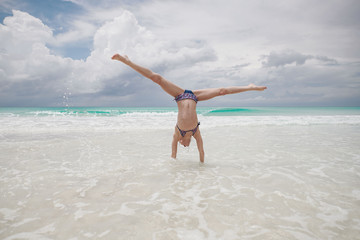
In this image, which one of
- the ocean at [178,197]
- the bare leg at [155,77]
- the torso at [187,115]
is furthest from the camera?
the torso at [187,115]

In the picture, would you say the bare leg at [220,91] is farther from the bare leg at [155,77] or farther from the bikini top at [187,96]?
the bare leg at [155,77]

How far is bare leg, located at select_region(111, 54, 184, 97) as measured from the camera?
470 cm

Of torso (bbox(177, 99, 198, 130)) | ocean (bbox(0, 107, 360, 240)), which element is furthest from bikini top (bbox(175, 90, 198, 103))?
ocean (bbox(0, 107, 360, 240))

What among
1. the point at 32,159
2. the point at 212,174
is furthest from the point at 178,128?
the point at 32,159

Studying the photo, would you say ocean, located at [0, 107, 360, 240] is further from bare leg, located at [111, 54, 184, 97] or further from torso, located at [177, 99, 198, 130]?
bare leg, located at [111, 54, 184, 97]

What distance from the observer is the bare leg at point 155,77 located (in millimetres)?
4699

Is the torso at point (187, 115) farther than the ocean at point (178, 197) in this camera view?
Yes

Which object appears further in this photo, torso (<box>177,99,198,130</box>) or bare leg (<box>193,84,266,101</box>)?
bare leg (<box>193,84,266,101</box>)

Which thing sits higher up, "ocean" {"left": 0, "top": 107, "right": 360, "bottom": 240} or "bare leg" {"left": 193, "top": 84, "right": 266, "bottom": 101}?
"bare leg" {"left": 193, "top": 84, "right": 266, "bottom": 101}

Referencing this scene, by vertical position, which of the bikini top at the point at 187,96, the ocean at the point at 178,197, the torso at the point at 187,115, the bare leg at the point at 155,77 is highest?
the bare leg at the point at 155,77

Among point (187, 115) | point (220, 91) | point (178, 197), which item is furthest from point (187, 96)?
point (178, 197)

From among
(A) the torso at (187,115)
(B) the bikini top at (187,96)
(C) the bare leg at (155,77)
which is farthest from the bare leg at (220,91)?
(C) the bare leg at (155,77)

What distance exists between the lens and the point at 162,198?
3643 millimetres

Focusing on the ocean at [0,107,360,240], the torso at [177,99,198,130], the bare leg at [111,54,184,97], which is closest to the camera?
the ocean at [0,107,360,240]
